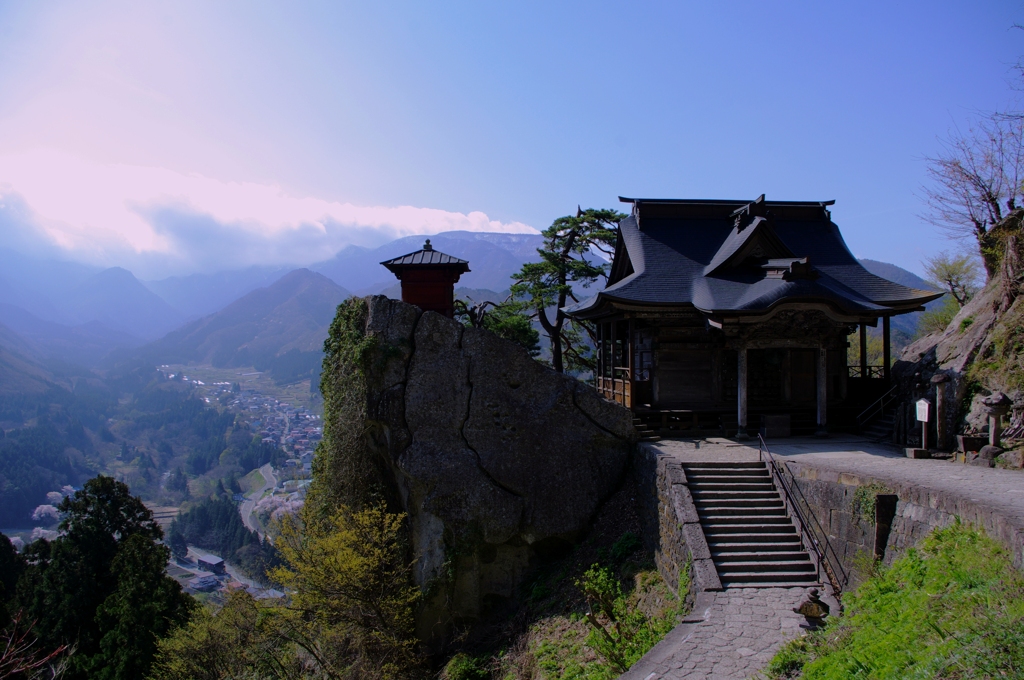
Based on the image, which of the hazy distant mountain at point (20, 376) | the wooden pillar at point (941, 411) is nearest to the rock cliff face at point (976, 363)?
the wooden pillar at point (941, 411)

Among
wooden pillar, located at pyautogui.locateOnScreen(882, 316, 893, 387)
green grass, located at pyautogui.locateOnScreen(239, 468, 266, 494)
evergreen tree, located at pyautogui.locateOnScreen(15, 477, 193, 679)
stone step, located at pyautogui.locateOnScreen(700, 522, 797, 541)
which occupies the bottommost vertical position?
green grass, located at pyautogui.locateOnScreen(239, 468, 266, 494)

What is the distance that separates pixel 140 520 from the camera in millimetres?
23156

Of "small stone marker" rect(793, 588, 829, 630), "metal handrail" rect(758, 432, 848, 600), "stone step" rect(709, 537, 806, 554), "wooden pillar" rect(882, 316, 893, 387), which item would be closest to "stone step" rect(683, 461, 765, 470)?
"metal handrail" rect(758, 432, 848, 600)

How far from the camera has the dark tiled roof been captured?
54.9ft

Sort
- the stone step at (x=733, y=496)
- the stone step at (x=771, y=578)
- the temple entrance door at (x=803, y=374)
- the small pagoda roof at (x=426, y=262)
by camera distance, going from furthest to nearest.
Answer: the temple entrance door at (x=803, y=374)
the small pagoda roof at (x=426, y=262)
the stone step at (x=733, y=496)
the stone step at (x=771, y=578)

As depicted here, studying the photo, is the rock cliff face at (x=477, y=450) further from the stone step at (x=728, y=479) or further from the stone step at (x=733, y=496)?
the stone step at (x=733, y=496)

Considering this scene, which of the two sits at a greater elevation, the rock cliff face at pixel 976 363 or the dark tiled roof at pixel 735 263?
the dark tiled roof at pixel 735 263

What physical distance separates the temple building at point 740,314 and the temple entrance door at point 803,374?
0.03 m

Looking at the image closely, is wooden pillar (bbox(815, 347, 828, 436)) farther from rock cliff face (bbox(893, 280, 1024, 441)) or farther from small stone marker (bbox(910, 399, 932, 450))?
small stone marker (bbox(910, 399, 932, 450))

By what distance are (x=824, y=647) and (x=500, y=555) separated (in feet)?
29.2

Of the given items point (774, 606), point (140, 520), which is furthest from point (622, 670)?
point (140, 520)

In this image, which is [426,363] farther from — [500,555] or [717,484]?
[717,484]

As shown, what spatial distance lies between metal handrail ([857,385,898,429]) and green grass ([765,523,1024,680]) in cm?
1014

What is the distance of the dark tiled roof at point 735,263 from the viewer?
1673cm
